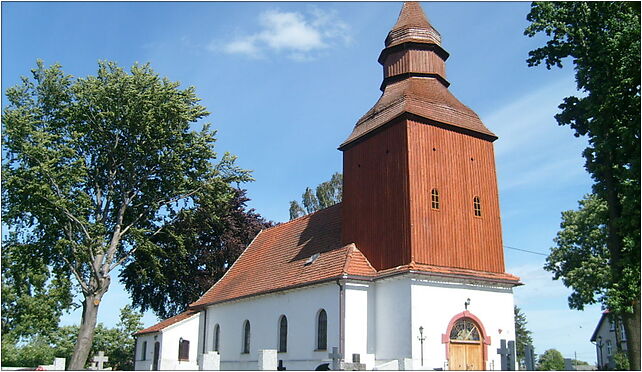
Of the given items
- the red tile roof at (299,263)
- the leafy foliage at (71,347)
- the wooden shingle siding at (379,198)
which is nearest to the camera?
the wooden shingle siding at (379,198)

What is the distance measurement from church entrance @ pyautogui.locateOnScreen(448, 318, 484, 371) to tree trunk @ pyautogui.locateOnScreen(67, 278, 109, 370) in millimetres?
16835

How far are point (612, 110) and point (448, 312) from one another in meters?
8.53

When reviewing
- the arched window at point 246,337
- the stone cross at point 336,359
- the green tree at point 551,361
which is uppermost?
the arched window at point 246,337

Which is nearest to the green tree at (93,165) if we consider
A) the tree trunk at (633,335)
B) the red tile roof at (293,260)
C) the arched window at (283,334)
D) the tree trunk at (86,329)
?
the tree trunk at (86,329)

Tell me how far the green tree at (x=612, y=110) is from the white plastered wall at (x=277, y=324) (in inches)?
378

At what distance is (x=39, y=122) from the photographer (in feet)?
93.6

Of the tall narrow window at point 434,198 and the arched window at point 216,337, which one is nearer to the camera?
the tall narrow window at point 434,198

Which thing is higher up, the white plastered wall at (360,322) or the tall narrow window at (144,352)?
the white plastered wall at (360,322)

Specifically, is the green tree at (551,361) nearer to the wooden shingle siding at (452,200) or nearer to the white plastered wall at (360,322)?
the wooden shingle siding at (452,200)

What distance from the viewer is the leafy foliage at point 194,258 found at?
114ft

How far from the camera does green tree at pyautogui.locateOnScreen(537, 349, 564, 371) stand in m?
34.5

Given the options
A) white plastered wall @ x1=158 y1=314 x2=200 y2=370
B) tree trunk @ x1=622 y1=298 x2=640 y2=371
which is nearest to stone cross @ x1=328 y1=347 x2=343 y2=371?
tree trunk @ x1=622 y1=298 x2=640 y2=371

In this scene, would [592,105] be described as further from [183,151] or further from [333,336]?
[183,151]

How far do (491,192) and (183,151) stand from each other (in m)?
15.4
